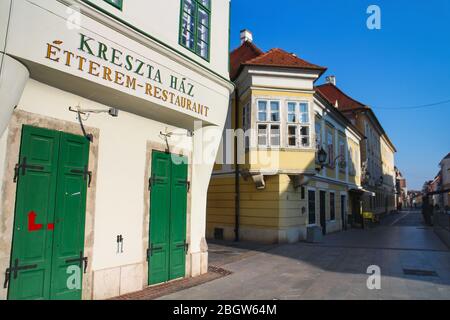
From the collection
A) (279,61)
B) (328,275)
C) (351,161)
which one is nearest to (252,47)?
(279,61)

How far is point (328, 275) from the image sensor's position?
8469 mm

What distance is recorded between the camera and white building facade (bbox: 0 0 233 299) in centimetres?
473

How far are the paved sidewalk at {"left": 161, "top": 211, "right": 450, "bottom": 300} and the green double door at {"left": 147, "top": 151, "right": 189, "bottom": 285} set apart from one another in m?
0.80

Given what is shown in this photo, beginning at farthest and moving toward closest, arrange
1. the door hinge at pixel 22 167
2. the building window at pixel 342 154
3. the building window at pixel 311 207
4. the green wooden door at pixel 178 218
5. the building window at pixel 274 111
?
the building window at pixel 342 154 < the building window at pixel 311 207 < the building window at pixel 274 111 < the green wooden door at pixel 178 218 < the door hinge at pixel 22 167

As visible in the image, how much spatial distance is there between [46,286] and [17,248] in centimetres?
78

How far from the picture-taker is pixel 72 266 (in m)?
5.52

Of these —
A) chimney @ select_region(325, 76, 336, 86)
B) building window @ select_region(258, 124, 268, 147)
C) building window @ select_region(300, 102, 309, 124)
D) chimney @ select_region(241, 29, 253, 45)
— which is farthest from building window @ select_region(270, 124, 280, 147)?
chimney @ select_region(325, 76, 336, 86)

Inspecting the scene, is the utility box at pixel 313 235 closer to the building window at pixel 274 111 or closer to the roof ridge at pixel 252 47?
the building window at pixel 274 111

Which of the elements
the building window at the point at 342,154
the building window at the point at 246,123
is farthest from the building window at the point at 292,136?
the building window at the point at 342,154

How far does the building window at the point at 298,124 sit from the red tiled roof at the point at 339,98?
20043 mm

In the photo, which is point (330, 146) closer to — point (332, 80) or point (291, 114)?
point (291, 114)

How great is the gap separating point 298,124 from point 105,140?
33.5ft

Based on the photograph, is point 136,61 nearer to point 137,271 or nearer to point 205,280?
point 137,271

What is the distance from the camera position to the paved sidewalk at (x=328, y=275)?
673 centimetres
